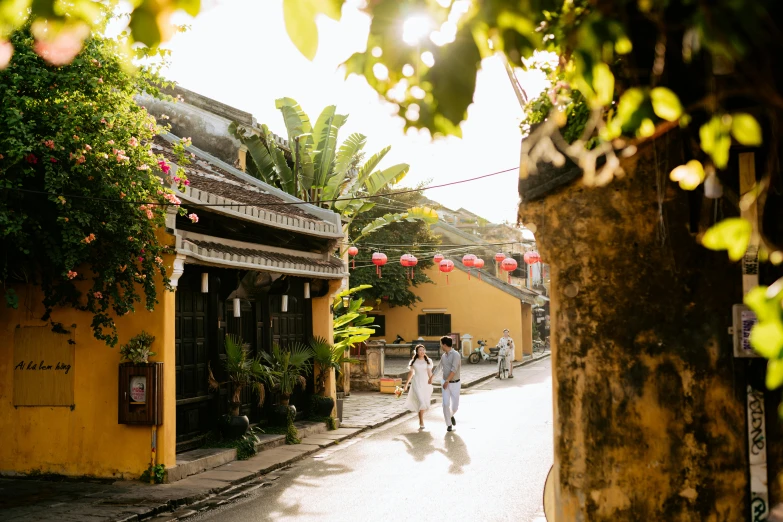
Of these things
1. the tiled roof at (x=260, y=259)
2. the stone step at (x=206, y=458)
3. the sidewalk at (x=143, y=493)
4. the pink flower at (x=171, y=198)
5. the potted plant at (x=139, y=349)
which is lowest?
the sidewalk at (x=143, y=493)

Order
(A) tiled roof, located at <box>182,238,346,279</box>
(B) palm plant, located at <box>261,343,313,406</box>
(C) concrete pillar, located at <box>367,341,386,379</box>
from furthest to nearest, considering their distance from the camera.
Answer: (C) concrete pillar, located at <box>367,341,386,379</box>, (B) palm plant, located at <box>261,343,313,406</box>, (A) tiled roof, located at <box>182,238,346,279</box>

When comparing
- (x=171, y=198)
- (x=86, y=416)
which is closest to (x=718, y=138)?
(x=171, y=198)

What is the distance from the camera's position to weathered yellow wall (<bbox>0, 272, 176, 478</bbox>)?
10461mm

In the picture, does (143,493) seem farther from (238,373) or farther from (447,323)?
(447,323)

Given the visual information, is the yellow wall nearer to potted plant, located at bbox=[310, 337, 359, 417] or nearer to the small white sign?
potted plant, located at bbox=[310, 337, 359, 417]

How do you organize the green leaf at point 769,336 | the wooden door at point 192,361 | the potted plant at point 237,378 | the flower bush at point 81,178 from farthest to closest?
the potted plant at point 237,378 < the wooden door at point 192,361 < the flower bush at point 81,178 < the green leaf at point 769,336

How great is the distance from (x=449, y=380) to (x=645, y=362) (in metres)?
10.8

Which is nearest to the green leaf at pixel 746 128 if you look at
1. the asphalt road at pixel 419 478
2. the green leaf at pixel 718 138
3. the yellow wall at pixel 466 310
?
the green leaf at pixel 718 138

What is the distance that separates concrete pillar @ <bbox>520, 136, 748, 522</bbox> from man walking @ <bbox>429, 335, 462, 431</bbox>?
1035cm

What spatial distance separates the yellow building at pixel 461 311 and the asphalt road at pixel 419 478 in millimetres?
21303

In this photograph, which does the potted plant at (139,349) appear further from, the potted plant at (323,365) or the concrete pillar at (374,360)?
the concrete pillar at (374,360)

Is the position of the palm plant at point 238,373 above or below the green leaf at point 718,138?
below

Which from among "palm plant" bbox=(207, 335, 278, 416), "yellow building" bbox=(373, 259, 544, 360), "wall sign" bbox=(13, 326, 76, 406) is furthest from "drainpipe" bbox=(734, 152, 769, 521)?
"yellow building" bbox=(373, 259, 544, 360)

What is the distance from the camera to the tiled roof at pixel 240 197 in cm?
1170
